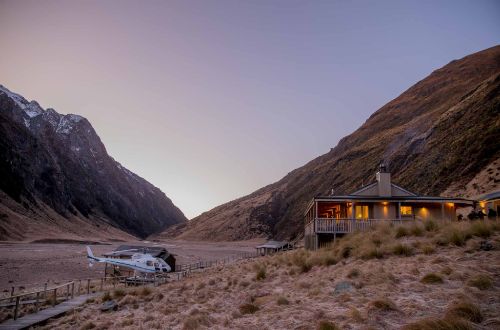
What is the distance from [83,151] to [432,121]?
147 metres

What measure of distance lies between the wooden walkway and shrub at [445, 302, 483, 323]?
14922mm

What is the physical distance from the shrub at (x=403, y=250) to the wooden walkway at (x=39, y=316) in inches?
574

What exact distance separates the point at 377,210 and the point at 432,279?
19205 mm

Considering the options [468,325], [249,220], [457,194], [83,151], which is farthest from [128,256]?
[83,151]

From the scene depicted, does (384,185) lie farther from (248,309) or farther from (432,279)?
(248,309)

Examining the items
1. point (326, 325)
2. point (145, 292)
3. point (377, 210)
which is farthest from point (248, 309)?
point (377, 210)

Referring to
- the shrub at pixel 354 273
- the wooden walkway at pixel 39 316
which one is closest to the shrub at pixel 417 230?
the shrub at pixel 354 273

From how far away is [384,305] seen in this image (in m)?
8.85

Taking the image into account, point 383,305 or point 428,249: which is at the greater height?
point 428,249

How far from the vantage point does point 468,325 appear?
6.96 metres

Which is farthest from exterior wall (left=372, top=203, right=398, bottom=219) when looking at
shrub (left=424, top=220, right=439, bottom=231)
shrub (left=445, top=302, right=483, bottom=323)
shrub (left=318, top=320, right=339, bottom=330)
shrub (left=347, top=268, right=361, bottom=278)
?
shrub (left=318, top=320, right=339, bottom=330)

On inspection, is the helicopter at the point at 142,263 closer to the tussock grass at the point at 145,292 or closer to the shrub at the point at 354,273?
the tussock grass at the point at 145,292

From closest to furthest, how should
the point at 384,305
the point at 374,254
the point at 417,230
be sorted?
the point at 384,305 → the point at 374,254 → the point at 417,230

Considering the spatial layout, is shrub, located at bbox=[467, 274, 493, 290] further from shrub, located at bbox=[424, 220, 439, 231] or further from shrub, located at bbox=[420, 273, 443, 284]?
shrub, located at bbox=[424, 220, 439, 231]
